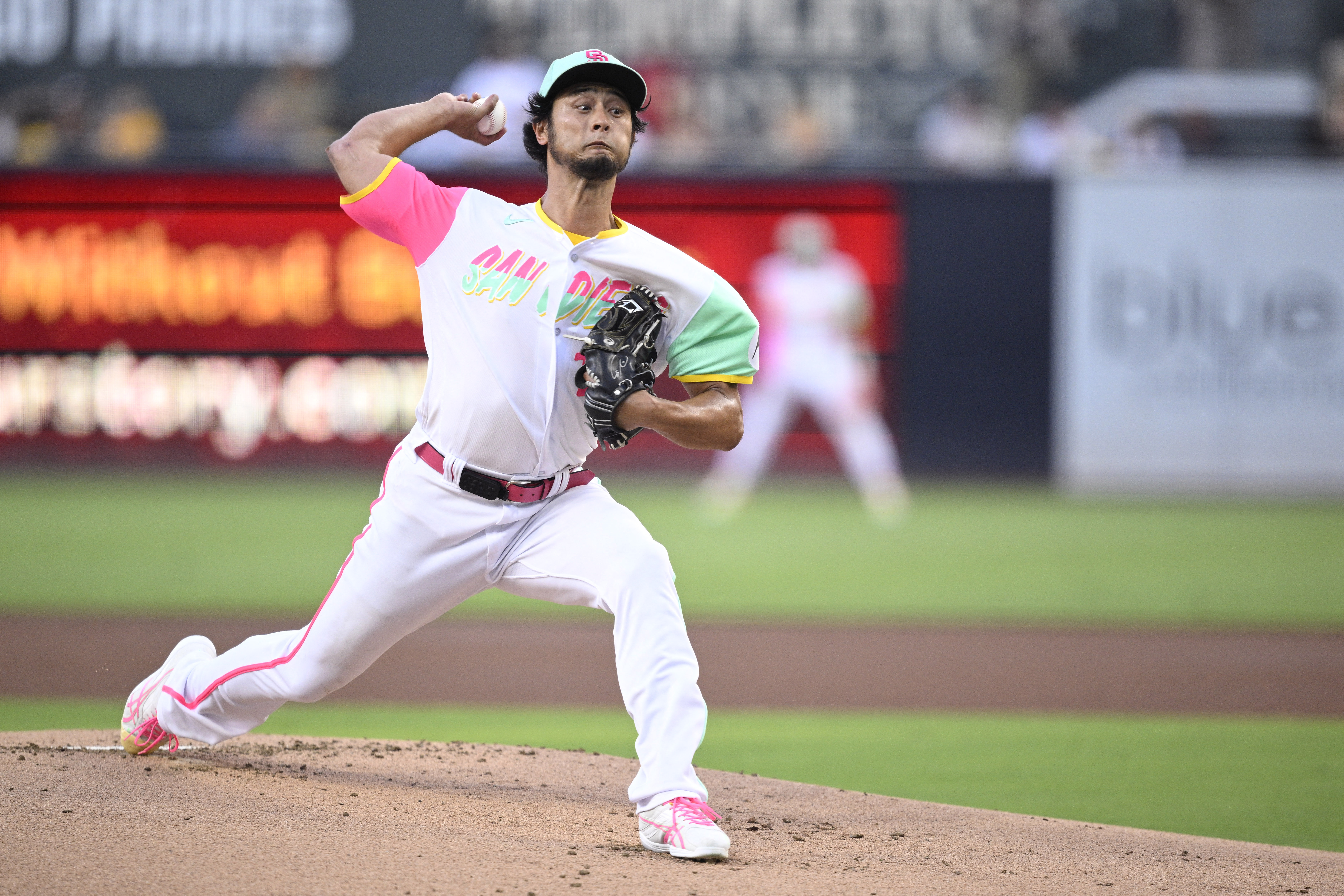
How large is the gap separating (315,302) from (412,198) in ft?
34.0

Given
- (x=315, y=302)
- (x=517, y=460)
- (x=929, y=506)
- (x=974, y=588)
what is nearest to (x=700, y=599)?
(x=974, y=588)

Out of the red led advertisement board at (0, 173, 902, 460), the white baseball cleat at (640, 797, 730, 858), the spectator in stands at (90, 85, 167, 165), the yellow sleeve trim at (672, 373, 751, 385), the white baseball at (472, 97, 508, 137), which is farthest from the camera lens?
the spectator in stands at (90, 85, 167, 165)

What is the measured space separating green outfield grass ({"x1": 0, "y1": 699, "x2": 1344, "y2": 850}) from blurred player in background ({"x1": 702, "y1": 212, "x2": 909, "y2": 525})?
6505 mm

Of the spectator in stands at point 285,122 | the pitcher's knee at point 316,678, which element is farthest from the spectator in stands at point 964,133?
the pitcher's knee at point 316,678

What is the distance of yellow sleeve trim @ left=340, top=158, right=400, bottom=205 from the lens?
149 inches

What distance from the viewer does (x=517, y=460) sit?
12.3 feet

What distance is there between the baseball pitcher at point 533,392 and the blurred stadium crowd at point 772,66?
1107 cm

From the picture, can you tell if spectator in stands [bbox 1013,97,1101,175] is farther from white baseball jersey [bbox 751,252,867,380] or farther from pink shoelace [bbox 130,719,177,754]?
pink shoelace [bbox 130,719,177,754]

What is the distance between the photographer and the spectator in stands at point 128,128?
560 inches

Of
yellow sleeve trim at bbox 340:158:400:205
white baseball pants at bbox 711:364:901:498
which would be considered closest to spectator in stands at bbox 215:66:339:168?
white baseball pants at bbox 711:364:901:498

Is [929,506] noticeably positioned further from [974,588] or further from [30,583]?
[30,583]

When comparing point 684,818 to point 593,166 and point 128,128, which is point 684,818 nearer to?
point 593,166

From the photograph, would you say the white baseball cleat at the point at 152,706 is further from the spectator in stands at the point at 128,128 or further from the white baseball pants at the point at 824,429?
the spectator in stands at the point at 128,128

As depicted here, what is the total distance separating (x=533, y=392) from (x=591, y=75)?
84cm
